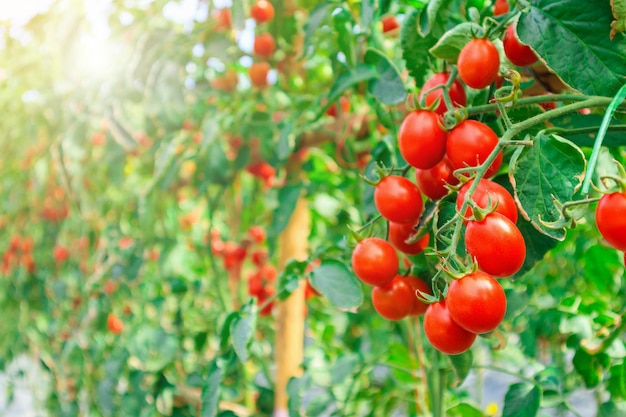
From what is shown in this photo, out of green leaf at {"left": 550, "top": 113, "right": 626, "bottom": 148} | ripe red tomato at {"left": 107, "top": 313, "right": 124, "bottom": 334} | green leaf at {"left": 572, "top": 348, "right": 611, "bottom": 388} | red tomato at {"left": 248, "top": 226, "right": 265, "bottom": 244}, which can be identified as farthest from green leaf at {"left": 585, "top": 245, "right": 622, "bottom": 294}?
ripe red tomato at {"left": 107, "top": 313, "right": 124, "bottom": 334}

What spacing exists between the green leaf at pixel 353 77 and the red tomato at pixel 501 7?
0.40ft

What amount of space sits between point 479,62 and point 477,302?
6.0 inches

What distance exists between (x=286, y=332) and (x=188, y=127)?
468 mm

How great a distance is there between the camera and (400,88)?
20.2 inches

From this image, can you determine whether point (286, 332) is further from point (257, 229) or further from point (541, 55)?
point (541, 55)

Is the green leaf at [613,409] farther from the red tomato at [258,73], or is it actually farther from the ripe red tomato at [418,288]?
the red tomato at [258,73]

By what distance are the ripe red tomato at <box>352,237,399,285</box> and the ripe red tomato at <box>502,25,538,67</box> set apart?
0.53 feet

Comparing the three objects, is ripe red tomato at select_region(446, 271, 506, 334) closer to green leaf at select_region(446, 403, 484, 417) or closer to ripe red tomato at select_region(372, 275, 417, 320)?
ripe red tomato at select_region(372, 275, 417, 320)

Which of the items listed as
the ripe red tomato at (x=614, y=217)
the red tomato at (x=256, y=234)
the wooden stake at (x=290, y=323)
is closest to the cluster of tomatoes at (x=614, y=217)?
the ripe red tomato at (x=614, y=217)

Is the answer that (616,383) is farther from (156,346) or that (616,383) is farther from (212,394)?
(156,346)

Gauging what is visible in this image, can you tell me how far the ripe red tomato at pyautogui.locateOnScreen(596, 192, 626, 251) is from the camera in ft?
0.92

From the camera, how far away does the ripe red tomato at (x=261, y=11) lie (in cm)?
103

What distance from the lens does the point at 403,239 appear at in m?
0.46

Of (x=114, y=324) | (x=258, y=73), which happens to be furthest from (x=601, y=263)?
(x=114, y=324)
